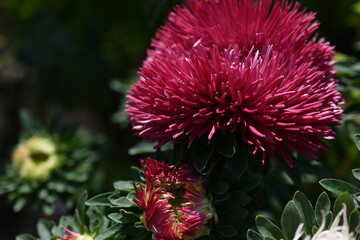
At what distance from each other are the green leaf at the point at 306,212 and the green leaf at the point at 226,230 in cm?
13

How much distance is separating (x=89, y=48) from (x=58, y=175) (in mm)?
1061

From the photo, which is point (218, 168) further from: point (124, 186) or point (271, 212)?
point (271, 212)

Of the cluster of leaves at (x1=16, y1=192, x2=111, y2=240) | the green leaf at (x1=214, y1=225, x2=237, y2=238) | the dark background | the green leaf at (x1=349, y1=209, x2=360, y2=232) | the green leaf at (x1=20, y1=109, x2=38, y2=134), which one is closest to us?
the green leaf at (x1=349, y1=209, x2=360, y2=232)

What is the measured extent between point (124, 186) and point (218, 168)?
200 millimetres

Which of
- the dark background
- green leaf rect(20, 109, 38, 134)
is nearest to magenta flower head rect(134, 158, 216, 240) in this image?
green leaf rect(20, 109, 38, 134)

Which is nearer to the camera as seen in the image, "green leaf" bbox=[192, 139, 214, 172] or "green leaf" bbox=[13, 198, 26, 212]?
"green leaf" bbox=[192, 139, 214, 172]

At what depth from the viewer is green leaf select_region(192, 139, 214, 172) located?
1116mm

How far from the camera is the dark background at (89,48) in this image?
2.32 meters

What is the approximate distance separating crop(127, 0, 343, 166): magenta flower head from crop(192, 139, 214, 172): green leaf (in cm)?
3

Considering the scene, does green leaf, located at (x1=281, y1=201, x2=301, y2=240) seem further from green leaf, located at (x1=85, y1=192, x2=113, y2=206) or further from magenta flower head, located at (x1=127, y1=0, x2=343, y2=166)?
green leaf, located at (x1=85, y1=192, x2=113, y2=206)

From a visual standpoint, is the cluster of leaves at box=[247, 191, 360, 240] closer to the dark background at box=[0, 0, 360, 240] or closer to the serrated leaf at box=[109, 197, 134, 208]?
the serrated leaf at box=[109, 197, 134, 208]

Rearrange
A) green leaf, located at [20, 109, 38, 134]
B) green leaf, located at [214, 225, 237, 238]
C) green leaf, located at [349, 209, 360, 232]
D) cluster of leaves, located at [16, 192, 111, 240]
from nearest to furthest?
green leaf, located at [349, 209, 360, 232], green leaf, located at [214, 225, 237, 238], cluster of leaves, located at [16, 192, 111, 240], green leaf, located at [20, 109, 38, 134]

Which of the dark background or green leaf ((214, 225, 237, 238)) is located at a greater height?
the dark background

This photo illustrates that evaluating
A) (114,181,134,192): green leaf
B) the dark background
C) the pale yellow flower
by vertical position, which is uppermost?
the dark background
